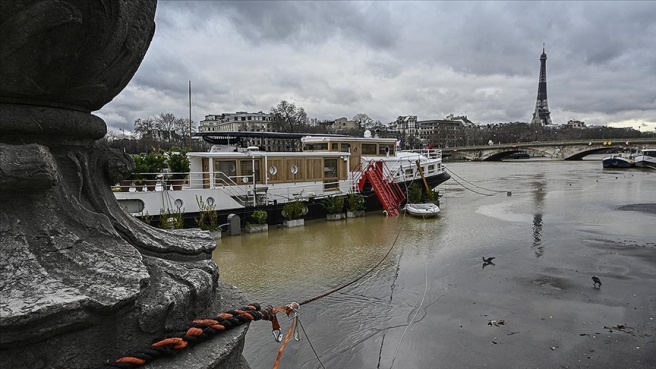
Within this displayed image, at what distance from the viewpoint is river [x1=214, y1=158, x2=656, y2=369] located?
500cm

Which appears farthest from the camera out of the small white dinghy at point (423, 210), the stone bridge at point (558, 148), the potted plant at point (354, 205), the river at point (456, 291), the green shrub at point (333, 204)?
the stone bridge at point (558, 148)

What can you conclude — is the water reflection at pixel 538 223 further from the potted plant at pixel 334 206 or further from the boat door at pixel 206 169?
the boat door at pixel 206 169

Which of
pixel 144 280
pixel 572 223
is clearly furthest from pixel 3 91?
pixel 572 223

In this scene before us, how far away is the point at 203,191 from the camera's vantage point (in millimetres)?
13328

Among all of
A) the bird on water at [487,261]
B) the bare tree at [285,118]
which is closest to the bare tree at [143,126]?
the bare tree at [285,118]

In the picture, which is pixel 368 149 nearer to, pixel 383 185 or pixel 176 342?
pixel 383 185

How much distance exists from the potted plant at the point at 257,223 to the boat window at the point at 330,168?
14.1ft

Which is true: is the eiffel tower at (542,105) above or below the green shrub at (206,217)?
above

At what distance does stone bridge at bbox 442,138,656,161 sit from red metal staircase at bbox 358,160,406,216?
5334 cm

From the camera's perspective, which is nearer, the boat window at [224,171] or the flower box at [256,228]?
the flower box at [256,228]

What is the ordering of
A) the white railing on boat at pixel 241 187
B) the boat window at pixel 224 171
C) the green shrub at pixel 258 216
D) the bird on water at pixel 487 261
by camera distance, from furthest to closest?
the boat window at pixel 224 171 → the green shrub at pixel 258 216 → the white railing on boat at pixel 241 187 → the bird on water at pixel 487 261

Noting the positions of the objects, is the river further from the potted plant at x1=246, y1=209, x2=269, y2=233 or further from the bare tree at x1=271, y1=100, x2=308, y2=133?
the bare tree at x1=271, y1=100, x2=308, y2=133

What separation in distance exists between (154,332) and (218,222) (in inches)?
465

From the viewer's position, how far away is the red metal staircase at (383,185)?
56.4 feet
